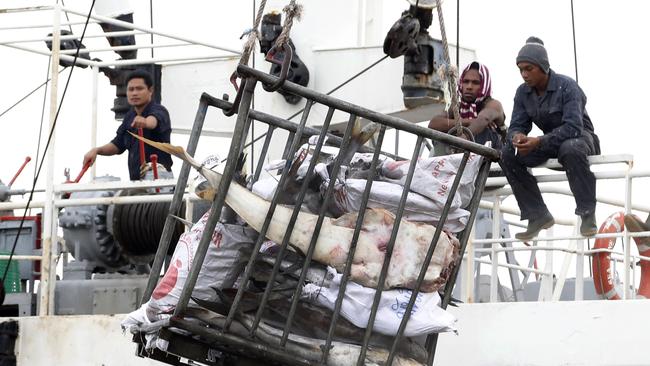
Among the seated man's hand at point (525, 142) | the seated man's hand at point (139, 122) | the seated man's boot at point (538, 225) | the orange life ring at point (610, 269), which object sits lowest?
the orange life ring at point (610, 269)

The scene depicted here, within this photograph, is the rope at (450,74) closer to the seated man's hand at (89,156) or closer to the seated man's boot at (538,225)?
the seated man's boot at (538,225)

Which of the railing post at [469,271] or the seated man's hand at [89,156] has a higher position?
the seated man's hand at [89,156]

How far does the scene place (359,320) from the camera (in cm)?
603

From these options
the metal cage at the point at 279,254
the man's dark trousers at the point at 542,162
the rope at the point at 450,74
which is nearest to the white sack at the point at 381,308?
the metal cage at the point at 279,254

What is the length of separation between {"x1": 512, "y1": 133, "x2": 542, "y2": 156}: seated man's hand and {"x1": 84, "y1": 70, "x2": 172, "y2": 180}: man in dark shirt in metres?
2.67

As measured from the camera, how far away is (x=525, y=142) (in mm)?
8703

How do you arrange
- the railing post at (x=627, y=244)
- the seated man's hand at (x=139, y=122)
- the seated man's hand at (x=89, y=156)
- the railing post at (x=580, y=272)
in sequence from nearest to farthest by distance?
the railing post at (x=627, y=244) < the railing post at (x=580, y=272) < the seated man's hand at (x=139, y=122) < the seated man's hand at (x=89, y=156)

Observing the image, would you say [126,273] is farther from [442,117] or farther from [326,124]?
[326,124]

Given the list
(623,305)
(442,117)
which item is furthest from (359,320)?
(442,117)

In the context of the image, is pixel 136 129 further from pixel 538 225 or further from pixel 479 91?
pixel 538 225

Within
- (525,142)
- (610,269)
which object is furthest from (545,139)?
(610,269)

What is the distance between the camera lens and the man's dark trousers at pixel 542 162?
862cm

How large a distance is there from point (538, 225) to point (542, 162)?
A: 38 centimetres

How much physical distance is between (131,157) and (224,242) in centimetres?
473
